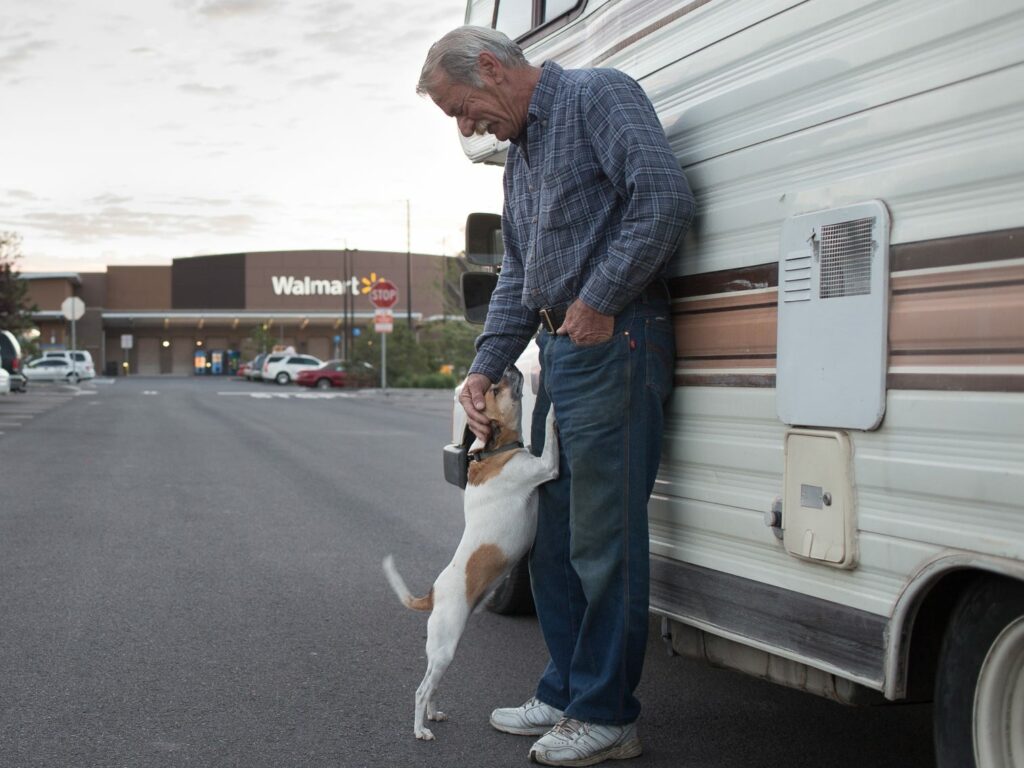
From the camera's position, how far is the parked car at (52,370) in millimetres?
49188

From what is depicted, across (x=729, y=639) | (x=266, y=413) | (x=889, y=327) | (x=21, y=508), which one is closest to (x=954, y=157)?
(x=889, y=327)

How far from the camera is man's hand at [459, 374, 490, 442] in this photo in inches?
156

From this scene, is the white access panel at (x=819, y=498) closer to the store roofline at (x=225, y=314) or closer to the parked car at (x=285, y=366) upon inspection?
the parked car at (x=285, y=366)

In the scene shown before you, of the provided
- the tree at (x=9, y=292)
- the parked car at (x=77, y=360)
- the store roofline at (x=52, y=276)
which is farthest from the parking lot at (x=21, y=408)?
the store roofline at (x=52, y=276)


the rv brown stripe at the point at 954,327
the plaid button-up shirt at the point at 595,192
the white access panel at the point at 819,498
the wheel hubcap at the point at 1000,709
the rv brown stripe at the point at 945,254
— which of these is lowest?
the wheel hubcap at the point at 1000,709

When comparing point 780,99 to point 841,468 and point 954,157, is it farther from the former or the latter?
point 841,468

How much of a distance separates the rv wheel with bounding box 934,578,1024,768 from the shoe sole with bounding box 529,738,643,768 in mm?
1226

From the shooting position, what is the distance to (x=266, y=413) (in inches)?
968

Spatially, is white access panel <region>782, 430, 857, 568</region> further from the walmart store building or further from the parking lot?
the walmart store building

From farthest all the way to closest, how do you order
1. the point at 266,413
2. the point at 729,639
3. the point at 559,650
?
the point at 266,413, the point at 559,650, the point at 729,639

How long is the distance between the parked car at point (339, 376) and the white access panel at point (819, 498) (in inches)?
1571

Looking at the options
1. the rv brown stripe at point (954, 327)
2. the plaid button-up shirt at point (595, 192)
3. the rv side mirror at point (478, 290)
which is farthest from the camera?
the rv side mirror at point (478, 290)

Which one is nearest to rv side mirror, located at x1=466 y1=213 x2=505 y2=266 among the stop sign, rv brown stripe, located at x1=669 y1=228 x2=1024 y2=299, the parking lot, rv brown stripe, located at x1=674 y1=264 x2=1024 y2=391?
rv brown stripe, located at x1=669 y1=228 x2=1024 y2=299

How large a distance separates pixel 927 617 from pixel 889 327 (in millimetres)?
Answer: 655
